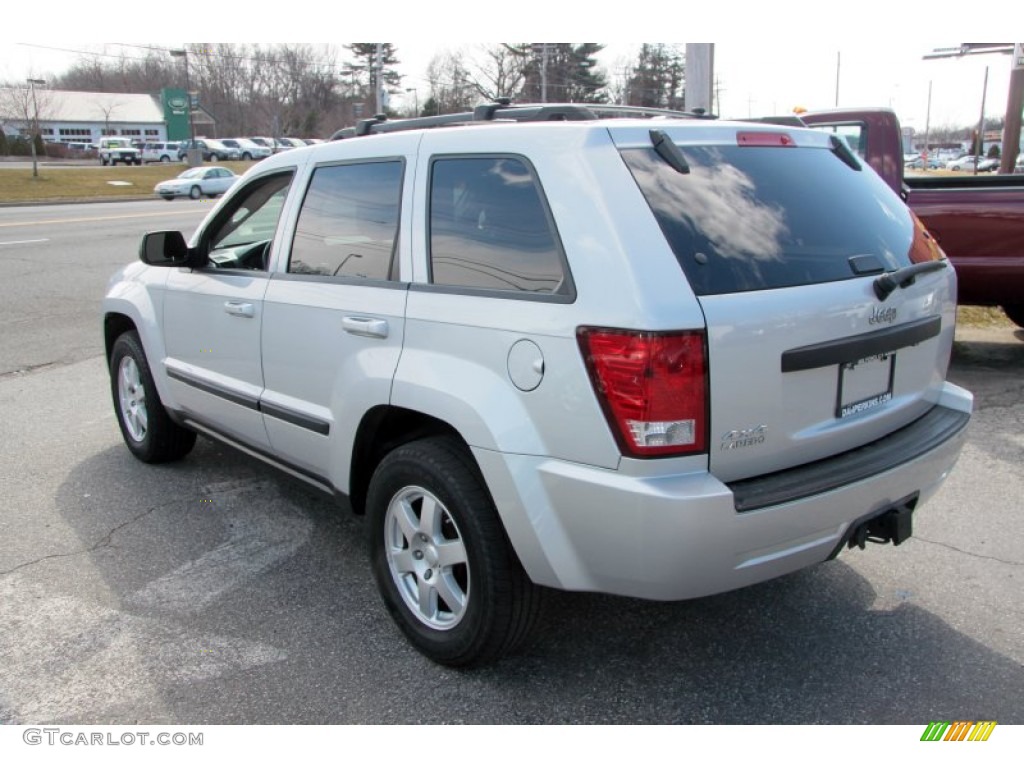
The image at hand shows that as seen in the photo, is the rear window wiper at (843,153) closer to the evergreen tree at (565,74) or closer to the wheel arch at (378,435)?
the wheel arch at (378,435)

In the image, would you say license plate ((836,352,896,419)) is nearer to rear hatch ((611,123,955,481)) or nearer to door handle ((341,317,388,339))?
rear hatch ((611,123,955,481))

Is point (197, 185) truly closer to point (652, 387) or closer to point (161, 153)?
→ point (161, 153)

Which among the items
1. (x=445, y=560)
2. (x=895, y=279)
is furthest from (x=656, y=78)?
(x=445, y=560)

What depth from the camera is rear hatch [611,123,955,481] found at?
257 cm

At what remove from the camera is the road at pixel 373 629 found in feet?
9.51

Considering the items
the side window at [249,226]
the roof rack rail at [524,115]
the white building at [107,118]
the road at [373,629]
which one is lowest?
the road at [373,629]

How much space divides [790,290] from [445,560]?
148 cm

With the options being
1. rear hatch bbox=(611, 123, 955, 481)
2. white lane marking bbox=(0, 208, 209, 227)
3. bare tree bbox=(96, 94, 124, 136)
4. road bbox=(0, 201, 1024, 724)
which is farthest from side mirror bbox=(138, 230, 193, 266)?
bare tree bbox=(96, 94, 124, 136)

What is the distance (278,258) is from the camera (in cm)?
387

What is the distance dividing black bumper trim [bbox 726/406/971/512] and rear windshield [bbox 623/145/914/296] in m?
0.60

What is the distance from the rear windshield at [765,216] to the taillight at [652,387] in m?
0.23

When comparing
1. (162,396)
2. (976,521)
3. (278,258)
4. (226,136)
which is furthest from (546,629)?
(226,136)

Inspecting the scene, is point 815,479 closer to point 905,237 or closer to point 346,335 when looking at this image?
point 905,237

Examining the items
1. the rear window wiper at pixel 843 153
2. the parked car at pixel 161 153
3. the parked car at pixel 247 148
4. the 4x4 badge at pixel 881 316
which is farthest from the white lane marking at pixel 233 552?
the parked car at pixel 161 153
